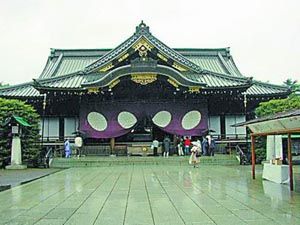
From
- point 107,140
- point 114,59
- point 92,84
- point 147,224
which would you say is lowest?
point 147,224

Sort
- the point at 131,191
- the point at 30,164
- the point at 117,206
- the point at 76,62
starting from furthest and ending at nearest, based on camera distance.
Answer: the point at 76,62 → the point at 30,164 → the point at 131,191 → the point at 117,206

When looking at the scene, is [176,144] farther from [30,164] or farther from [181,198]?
[181,198]

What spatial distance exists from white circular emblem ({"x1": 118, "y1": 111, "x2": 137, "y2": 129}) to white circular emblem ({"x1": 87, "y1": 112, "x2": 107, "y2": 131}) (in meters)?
1.14

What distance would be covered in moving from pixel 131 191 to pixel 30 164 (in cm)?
1319

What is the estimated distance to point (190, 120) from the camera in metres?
27.8

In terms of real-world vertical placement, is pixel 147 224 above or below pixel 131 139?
below

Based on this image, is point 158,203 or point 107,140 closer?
point 158,203

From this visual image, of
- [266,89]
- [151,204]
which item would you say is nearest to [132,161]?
[266,89]

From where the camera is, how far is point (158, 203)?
8.44 metres

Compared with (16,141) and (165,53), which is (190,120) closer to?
(165,53)

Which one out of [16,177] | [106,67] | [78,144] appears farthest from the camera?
[106,67]

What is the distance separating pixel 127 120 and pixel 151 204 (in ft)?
63.2

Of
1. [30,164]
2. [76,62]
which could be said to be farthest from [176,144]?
[76,62]

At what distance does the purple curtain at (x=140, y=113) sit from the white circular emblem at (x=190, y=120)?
0.53 feet
